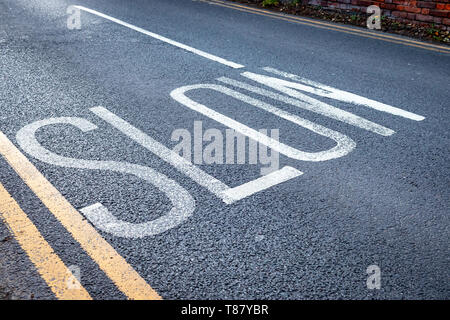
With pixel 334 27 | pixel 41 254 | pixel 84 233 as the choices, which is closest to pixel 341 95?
pixel 84 233

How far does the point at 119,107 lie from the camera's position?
4656 millimetres

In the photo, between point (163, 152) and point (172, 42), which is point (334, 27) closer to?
point (172, 42)

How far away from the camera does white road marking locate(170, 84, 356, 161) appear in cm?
384

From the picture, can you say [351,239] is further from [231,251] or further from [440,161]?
[440,161]

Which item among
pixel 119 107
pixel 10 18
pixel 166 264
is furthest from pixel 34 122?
pixel 10 18

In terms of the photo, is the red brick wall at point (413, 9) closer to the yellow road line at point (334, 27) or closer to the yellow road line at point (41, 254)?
the yellow road line at point (334, 27)

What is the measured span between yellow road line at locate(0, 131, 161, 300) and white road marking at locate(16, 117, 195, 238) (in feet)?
0.31

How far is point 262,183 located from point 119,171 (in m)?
1.18

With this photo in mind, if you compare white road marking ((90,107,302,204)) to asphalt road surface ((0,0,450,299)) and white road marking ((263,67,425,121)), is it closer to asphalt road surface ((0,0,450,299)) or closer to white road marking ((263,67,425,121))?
asphalt road surface ((0,0,450,299))

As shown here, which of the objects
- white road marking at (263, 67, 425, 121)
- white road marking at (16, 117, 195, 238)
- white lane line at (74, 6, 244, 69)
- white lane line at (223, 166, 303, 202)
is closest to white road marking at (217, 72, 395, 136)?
white road marking at (263, 67, 425, 121)

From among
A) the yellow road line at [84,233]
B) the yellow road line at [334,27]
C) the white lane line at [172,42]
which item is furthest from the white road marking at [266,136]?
the yellow road line at [334,27]

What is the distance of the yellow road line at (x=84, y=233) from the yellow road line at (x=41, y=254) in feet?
0.56

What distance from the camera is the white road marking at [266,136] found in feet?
12.6
